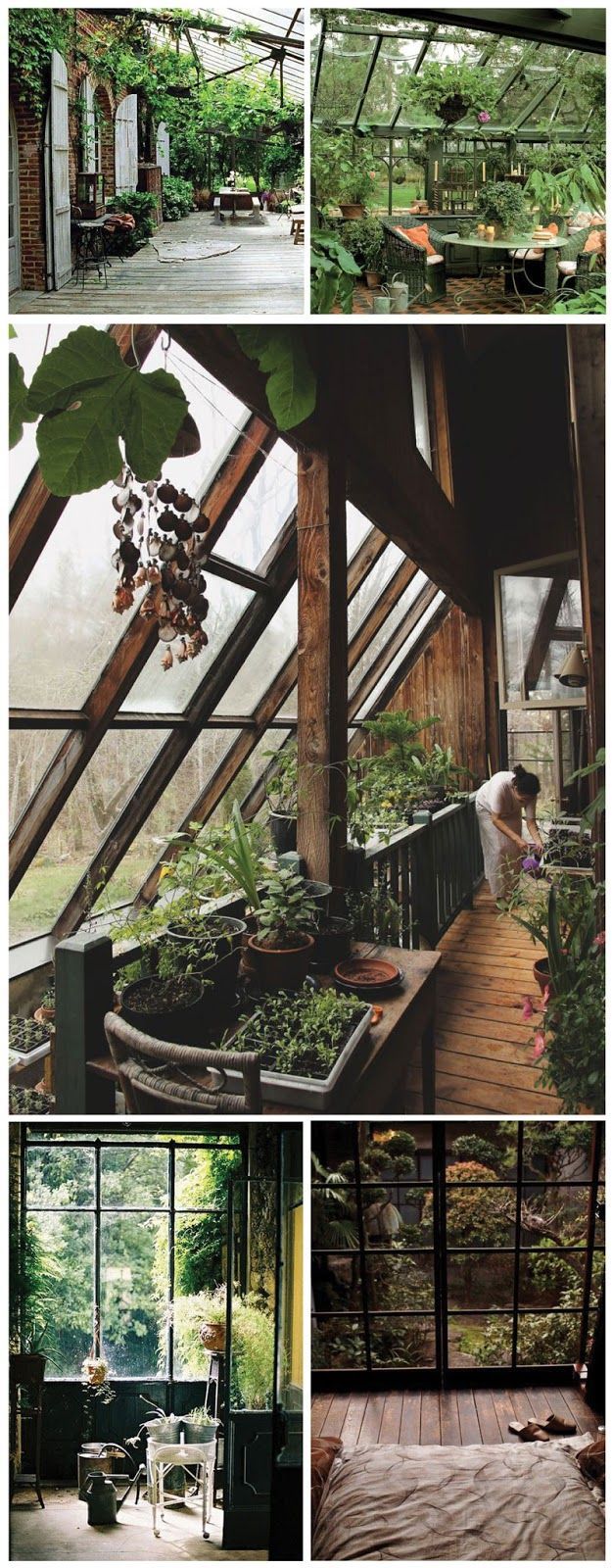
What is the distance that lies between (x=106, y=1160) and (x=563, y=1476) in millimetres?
1238

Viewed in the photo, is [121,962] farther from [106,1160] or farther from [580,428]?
[580,428]

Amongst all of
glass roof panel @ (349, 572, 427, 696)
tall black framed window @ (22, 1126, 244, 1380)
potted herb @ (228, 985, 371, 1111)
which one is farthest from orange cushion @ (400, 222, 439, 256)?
tall black framed window @ (22, 1126, 244, 1380)

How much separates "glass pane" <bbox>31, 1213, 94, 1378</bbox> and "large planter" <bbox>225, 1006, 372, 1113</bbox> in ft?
2.08

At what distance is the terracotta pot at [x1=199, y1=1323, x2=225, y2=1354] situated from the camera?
2.74m

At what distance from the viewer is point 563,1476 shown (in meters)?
2.38

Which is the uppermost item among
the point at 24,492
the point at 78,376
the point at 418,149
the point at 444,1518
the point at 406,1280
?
the point at 418,149

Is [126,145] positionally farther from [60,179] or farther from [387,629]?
[387,629]

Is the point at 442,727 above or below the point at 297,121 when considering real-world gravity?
below

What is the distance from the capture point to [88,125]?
227 centimetres

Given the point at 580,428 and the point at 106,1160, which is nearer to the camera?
the point at 580,428

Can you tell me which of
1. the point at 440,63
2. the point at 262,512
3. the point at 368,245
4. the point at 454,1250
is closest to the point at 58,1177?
the point at 454,1250

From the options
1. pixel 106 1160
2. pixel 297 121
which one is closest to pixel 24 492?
pixel 297 121

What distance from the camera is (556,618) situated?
234cm

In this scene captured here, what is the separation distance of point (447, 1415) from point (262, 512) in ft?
7.08
